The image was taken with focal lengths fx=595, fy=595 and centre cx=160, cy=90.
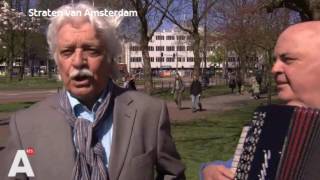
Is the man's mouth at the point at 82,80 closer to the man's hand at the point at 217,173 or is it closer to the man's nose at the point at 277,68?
the man's hand at the point at 217,173

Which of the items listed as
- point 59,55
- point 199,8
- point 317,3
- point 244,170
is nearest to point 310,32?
point 244,170

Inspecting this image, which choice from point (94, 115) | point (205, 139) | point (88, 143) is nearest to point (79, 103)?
point (94, 115)

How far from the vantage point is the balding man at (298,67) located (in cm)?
200

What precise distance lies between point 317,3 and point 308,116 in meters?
8.42

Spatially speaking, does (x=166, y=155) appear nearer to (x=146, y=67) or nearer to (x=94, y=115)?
(x=94, y=115)

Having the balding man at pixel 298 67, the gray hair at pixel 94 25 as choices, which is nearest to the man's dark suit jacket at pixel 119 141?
the gray hair at pixel 94 25

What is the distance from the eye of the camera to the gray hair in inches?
113

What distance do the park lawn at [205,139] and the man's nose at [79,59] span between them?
4953 millimetres

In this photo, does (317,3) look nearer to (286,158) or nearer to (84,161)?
(84,161)

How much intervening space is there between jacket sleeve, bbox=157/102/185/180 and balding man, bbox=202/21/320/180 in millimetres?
747

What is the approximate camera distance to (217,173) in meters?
2.25

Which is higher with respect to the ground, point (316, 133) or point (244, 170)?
point (316, 133)

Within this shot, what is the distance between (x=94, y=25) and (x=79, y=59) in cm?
21

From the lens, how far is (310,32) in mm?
2072
